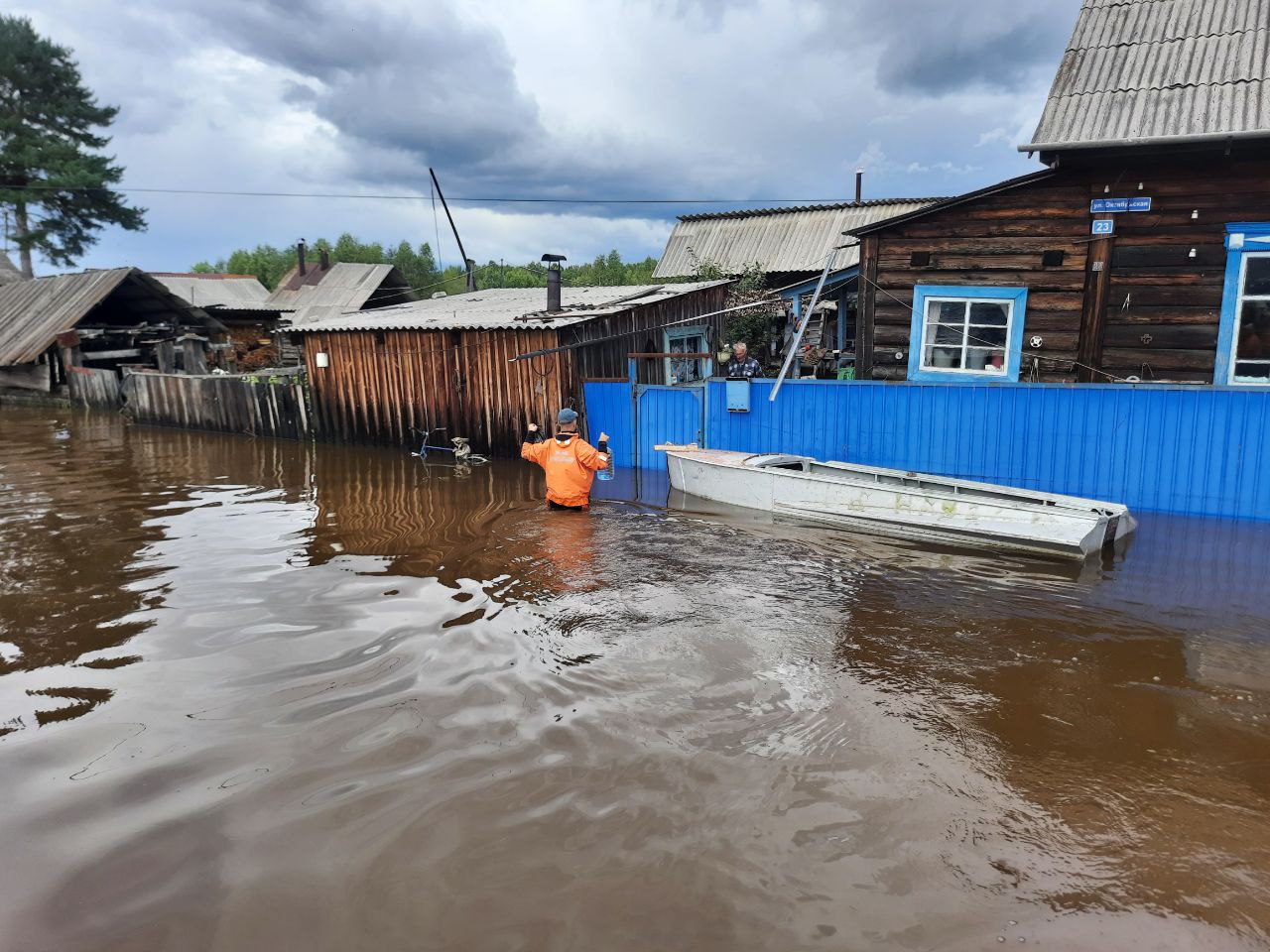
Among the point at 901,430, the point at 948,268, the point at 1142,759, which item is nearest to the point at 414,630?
the point at 1142,759

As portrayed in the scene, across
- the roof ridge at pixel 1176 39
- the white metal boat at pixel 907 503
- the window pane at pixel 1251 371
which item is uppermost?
the roof ridge at pixel 1176 39

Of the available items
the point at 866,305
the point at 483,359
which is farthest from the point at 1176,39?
Answer: the point at 483,359

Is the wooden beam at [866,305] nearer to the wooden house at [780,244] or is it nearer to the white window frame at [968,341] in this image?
the white window frame at [968,341]

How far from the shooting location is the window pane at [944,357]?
11594 millimetres

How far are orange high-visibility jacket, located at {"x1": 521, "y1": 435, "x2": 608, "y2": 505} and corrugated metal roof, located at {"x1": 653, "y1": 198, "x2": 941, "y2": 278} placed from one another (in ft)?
46.9

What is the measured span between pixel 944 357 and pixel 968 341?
413 mm

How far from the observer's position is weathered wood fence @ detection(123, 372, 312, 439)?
1781 cm

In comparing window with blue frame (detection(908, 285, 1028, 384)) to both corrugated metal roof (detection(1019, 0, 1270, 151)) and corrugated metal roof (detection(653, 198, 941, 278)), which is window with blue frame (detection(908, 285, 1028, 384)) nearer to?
corrugated metal roof (detection(1019, 0, 1270, 151))

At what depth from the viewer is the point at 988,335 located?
1139cm

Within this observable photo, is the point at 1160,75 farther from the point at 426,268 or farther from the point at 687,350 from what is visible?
the point at 426,268

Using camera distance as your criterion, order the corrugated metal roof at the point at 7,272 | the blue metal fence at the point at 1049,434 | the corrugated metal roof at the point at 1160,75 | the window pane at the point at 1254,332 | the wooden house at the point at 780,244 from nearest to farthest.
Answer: the blue metal fence at the point at 1049,434
the corrugated metal roof at the point at 1160,75
the window pane at the point at 1254,332
the wooden house at the point at 780,244
the corrugated metal roof at the point at 7,272

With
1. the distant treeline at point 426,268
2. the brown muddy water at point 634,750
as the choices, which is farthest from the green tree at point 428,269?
the brown muddy water at point 634,750

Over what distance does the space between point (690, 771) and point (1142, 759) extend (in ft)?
8.30

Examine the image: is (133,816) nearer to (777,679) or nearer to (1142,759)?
(777,679)
